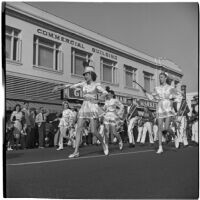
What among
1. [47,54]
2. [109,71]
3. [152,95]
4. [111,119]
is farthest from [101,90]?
[47,54]

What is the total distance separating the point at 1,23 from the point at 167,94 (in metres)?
2.21

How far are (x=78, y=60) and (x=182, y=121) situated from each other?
1.55m

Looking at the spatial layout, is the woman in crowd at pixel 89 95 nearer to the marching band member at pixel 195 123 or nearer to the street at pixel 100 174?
the street at pixel 100 174

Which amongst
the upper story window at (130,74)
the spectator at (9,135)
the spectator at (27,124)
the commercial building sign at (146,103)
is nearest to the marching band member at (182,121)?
the commercial building sign at (146,103)

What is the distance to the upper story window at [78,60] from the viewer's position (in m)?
4.04

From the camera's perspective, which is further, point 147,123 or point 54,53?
point 147,123

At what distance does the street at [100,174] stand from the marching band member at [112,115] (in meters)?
0.26

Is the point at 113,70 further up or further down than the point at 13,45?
further down

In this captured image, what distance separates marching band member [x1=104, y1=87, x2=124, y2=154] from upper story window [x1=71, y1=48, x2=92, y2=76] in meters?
0.44

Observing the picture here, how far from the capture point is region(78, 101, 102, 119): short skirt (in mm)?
4094

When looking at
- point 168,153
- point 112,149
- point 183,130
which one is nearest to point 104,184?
point 112,149

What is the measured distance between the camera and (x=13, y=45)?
3789mm

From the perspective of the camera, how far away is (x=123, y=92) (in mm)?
4191

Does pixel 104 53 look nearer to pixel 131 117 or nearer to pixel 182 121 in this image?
pixel 131 117
